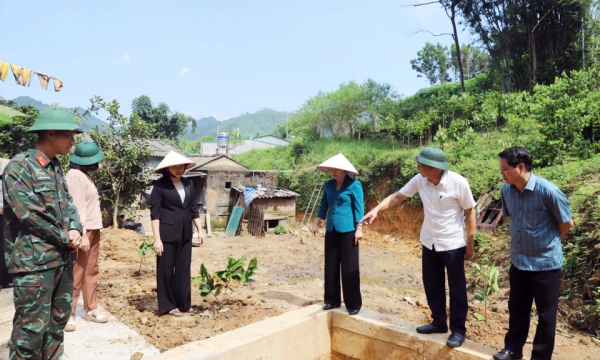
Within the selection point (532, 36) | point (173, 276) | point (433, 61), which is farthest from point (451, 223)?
point (433, 61)

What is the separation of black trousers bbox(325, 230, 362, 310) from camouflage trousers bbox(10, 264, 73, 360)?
2443mm

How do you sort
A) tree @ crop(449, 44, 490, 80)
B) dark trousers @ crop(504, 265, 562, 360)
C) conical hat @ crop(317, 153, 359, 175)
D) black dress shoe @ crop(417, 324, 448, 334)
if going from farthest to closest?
tree @ crop(449, 44, 490, 80) → conical hat @ crop(317, 153, 359, 175) → black dress shoe @ crop(417, 324, 448, 334) → dark trousers @ crop(504, 265, 562, 360)

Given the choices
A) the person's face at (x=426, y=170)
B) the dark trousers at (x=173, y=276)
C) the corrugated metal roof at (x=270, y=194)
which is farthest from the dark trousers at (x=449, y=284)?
the corrugated metal roof at (x=270, y=194)

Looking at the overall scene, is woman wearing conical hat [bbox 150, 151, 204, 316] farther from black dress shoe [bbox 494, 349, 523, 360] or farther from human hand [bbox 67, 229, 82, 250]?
black dress shoe [bbox 494, 349, 523, 360]

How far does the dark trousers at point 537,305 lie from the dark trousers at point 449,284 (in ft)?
1.23

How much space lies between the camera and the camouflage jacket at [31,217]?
229cm

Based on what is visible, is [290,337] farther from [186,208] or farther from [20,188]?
[20,188]

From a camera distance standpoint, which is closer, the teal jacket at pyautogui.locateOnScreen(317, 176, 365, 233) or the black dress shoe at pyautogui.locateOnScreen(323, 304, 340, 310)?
the teal jacket at pyautogui.locateOnScreen(317, 176, 365, 233)

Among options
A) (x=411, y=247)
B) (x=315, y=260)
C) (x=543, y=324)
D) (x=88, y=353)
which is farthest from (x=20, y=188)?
(x=411, y=247)

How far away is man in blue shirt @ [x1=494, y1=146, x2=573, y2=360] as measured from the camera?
272cm

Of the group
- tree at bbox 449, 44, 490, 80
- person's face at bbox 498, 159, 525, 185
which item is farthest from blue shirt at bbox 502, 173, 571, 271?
tree at bbox 449, 44, 490, 80

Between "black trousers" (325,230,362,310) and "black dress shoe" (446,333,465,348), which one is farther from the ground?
"black trousers" (325,230,362,310)

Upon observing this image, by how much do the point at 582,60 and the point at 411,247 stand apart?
39.4 feet

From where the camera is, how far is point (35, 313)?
2314mm
